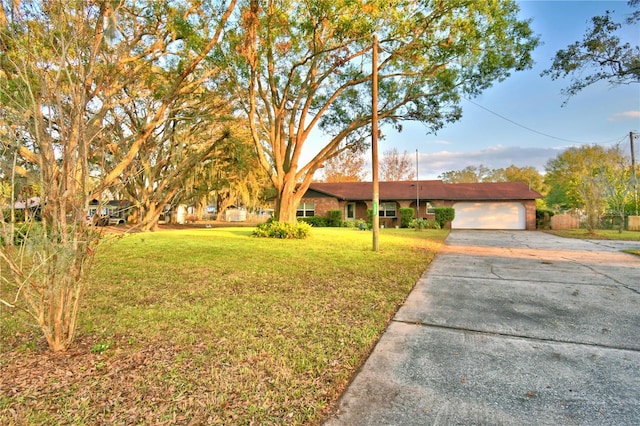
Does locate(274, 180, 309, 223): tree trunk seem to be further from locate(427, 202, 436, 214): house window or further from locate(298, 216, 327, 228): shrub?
locate(427, 202, 436, 214): house window

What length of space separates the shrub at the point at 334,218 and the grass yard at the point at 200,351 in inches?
761

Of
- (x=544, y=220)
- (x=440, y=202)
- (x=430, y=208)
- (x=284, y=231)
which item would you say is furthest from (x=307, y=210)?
(x=544, y=220)

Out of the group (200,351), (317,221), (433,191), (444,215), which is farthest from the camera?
(433,191)

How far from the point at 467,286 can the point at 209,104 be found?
51.0ft

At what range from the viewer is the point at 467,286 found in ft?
18.9

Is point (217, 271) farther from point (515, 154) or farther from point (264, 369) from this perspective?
point (515, 154)

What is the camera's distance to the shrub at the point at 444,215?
23.6 meters

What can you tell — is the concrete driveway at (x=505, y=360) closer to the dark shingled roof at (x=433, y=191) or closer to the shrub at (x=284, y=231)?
the shrub at (x=284, y=231)

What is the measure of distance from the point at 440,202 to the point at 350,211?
7.11 meters

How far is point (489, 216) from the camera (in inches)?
981

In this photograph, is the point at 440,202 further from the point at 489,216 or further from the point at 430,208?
the point at 489,216

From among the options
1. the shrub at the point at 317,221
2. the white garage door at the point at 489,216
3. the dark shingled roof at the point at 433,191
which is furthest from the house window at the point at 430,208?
the shrub at the point at 317,221

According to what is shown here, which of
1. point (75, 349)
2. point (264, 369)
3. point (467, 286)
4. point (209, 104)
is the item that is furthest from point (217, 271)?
point (209, 104)

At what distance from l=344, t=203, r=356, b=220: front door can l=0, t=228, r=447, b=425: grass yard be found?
69.2ft
